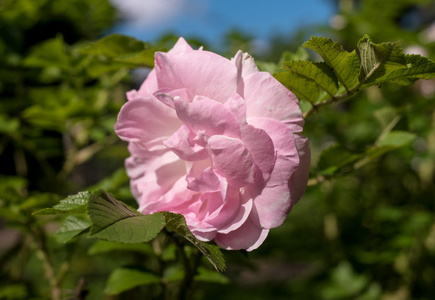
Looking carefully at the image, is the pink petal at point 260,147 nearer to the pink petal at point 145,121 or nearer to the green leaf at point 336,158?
the pink petal at point 145,121

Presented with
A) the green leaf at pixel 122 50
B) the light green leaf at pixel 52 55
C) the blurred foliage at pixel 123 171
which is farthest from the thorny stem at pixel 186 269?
the light green leaf at pixel 52 55

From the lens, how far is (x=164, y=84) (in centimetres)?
52

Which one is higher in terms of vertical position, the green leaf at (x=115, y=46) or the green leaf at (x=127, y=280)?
the green leaf at (x=115, y=46)

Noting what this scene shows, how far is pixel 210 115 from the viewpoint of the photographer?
1.51 feet

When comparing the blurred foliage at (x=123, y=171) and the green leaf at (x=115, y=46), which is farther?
the blurred foliage at (x=123, y=171)

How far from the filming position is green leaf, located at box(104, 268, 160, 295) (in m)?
0.76

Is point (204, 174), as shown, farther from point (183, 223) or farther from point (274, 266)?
point (274, 266)

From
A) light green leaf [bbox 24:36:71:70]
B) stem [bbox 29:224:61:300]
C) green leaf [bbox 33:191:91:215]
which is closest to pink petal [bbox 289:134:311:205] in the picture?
green leaf [bbox 33:191:91:215]

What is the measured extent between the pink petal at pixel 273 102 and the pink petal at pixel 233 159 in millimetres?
47

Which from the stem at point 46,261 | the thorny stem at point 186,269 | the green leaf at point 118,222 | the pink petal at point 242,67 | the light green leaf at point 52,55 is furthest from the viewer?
the light green leaf at point 52,55

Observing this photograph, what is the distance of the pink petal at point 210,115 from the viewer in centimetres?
46

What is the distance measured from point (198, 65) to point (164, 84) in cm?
5

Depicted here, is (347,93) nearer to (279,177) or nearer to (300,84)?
(300,84)

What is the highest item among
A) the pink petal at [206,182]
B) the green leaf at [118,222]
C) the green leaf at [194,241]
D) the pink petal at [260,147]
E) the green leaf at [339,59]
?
the green leaf at [339,59]
